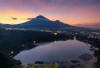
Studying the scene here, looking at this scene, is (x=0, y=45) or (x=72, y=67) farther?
(x=0, y=45)

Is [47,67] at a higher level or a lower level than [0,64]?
higher

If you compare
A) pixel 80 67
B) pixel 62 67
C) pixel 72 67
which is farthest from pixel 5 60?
pixel 80 67

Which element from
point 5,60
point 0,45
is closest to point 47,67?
point 5,60

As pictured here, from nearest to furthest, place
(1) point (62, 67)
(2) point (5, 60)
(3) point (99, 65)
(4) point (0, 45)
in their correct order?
(3) point (99, 65) < (2) point (5, 60) < (1) point (62, 67) < (4) point (0, 45)

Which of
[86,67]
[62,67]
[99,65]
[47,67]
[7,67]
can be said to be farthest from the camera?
[86,67]

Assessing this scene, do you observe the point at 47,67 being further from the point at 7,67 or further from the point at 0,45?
the point at 0,45

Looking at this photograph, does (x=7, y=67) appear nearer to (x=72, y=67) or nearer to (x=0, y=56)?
(x=0, y=56)

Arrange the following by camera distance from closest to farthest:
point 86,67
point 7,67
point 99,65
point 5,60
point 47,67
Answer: point 47,67
point 99,65
point 7,67
point 5,60
point 86,67


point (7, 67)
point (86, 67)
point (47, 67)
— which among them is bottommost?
point (86, 67)

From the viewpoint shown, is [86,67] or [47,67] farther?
[86,67]
